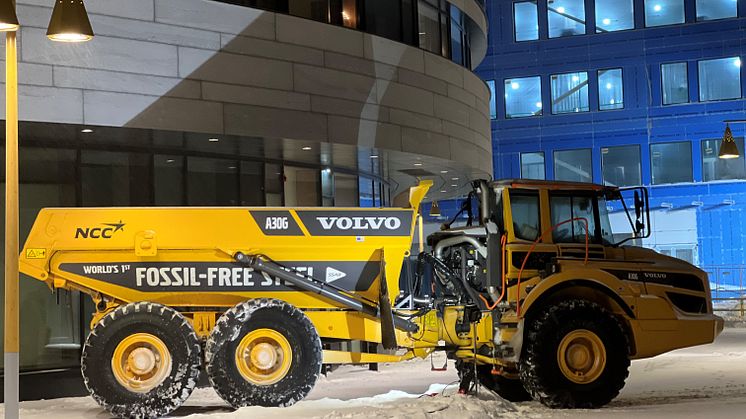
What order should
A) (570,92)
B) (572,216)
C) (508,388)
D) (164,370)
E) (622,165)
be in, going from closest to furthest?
(164,370)
(572,216)
(508,388)
(622,165)
(570,92)

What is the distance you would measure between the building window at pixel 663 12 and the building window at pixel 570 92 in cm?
336

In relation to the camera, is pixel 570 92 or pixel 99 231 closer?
pixel 99 231

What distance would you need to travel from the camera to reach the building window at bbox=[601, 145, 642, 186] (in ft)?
148

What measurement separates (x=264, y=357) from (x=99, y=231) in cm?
270

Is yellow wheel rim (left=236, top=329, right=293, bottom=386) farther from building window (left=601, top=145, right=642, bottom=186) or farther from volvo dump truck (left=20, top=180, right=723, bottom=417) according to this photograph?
building window (left=601, top=145, right=642, bottom=186)

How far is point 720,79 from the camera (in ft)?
144

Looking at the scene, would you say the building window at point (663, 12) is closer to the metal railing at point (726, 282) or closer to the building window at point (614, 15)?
the building window at point (614, 15)

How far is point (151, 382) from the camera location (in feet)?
46.2

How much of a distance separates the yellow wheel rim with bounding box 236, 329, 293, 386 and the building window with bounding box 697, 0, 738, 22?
A: 34048 mm

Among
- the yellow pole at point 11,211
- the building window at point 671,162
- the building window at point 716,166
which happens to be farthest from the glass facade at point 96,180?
the building window at point 716,166

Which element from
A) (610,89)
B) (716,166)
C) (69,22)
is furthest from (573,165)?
(69,22)

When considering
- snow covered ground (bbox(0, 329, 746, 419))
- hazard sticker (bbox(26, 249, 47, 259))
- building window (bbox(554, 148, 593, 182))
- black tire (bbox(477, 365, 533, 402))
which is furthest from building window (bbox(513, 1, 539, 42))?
hazard sticker (bbox(26, 249, 47, 259))

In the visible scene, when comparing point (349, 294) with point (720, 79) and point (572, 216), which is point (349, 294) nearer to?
point (572, 216)

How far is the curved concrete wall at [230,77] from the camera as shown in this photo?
17047 millimetres
